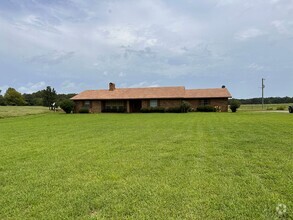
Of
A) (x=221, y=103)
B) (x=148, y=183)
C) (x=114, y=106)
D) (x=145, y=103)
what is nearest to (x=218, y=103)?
(x=221, y=103)

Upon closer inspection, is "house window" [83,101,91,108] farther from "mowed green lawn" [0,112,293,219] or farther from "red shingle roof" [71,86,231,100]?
"mowed green lawn" [0,112,293,219]

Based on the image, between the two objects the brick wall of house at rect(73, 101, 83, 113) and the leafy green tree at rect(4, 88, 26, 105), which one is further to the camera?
the leafy green tree at rect(4, 88, 26, 105)

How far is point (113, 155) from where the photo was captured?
7.98 meters

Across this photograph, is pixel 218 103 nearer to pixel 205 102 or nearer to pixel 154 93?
pixel 205 102

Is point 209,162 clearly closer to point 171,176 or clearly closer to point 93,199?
point 171,176

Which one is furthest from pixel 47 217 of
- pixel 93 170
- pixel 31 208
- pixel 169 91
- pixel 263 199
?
pixel 169 91

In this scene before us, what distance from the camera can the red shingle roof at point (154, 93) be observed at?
4069 cm

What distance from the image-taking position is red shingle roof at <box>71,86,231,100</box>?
40.7 metres

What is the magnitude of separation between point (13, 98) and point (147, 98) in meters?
81.7

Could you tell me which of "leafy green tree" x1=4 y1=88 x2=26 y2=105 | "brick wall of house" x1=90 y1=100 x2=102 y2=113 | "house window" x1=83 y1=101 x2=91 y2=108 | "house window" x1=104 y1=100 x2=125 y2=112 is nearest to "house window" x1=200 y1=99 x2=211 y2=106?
"house window" x1=104 y1=100 x2=125 y2=112

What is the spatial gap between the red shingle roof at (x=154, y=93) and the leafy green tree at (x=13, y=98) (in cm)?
6968

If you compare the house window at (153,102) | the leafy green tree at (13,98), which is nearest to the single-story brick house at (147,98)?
the house window at (153,102)

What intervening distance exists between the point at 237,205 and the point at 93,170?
3.41m

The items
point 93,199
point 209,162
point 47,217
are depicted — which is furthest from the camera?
point 209,162
